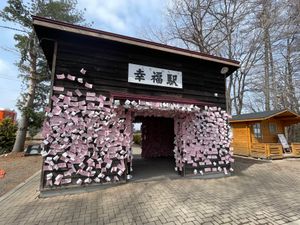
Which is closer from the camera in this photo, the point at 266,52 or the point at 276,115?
the point at 276,115

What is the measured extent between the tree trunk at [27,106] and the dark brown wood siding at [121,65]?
26.2 ft

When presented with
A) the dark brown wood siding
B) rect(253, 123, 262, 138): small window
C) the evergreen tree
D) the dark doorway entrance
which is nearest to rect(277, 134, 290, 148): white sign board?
rect(253, 123, 262, 138): small window

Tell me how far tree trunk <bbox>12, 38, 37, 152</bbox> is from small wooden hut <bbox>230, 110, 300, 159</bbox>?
43.3 feet

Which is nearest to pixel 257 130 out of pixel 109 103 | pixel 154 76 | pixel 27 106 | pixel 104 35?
pixel 154 76

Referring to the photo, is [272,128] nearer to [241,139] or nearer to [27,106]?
[241,139]

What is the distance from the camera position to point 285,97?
626 inches

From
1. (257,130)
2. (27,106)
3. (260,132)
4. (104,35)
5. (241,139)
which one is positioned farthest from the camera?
(241,139)

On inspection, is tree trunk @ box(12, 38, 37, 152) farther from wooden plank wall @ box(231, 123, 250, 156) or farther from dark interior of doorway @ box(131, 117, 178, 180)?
wooden plank wall @ box(231, 123, 250, 156)

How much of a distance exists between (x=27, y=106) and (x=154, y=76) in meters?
9.30

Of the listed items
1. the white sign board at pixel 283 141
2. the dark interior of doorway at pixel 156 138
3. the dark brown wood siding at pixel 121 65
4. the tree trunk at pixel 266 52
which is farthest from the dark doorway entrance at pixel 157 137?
the tree trunk at pixel 266 52

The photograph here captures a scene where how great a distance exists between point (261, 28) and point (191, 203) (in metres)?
15.2

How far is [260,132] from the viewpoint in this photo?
11.4 m

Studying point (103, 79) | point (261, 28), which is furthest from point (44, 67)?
point (261, 28)

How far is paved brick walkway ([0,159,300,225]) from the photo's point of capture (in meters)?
3.05
